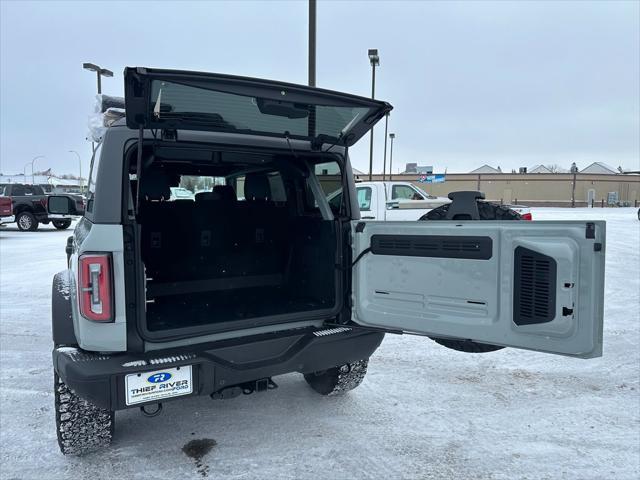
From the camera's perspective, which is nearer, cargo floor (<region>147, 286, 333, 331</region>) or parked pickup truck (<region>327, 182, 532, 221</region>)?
cargo floor (<region>147, 286, 333, 331</region>)

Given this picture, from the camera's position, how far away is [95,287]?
247 cm

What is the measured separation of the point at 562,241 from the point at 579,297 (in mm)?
275

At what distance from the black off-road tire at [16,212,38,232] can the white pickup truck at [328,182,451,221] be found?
14182 mm

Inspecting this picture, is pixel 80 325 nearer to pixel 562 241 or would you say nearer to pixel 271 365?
pixel 271 365

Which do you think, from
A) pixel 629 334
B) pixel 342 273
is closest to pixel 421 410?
pixel 342 273

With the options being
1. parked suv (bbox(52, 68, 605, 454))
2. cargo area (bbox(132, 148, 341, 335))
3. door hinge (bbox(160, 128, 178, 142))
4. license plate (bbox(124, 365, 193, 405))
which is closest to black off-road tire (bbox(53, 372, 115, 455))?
parked suv (bbox(52, 68, 605, 454))

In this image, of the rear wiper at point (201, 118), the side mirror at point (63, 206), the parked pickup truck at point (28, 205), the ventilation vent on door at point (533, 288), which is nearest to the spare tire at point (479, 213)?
the ventilation vent on door at point (533, 288)

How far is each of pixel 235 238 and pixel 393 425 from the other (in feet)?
6.87

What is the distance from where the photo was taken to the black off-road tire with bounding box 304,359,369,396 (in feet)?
11.9

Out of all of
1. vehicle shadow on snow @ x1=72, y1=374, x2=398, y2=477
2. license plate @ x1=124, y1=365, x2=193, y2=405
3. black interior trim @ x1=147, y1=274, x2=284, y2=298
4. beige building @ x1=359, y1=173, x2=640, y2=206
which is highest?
beige building @ x1=359, y1=173, x2=640, y2=206

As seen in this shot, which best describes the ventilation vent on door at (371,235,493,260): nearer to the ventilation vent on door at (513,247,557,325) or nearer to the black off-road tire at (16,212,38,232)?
the ventilation vent on door at (513,247,557,325)

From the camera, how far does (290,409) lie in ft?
11.8

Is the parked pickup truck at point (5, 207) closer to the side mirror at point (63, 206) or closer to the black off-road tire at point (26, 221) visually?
the black off-road tire at point (26, 221)

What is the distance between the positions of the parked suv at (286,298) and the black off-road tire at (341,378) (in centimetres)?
2
